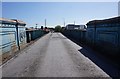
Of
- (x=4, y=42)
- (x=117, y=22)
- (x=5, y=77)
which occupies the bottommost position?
(x=5, y=77)

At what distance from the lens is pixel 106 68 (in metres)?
9.07

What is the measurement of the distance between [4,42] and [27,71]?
218 inches

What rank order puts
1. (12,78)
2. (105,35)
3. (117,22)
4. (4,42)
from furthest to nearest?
(105,35) → (4,42) → (117,22) → (12,78)

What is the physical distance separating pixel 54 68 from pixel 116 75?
3225 millimetres

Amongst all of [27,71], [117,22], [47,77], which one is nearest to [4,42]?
[27,71]

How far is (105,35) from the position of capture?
14.6 m

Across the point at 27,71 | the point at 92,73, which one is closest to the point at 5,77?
the point at 27,71

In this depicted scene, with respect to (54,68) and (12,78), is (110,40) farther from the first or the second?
(12,78)

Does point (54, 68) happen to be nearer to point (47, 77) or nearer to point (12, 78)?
point (47, 77)

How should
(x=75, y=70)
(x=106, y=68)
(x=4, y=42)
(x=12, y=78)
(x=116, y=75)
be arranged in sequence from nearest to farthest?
1. (x=12, y=78)
2. (x=116, y=75)
3. (x=75, y=70)
4. (x=106, y=68)
5. (x=4, y=42)

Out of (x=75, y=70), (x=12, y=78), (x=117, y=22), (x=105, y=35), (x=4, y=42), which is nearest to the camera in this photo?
(x=12, y=78)

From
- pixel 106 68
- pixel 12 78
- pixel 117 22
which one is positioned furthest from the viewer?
pixel 117 22

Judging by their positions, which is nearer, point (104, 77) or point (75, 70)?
point (104, 77)

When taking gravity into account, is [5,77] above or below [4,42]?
below
